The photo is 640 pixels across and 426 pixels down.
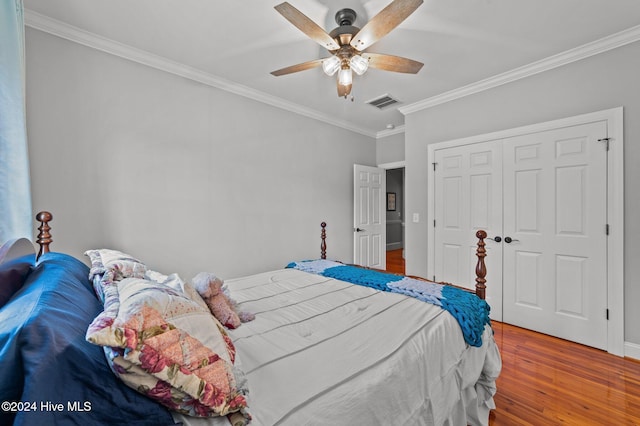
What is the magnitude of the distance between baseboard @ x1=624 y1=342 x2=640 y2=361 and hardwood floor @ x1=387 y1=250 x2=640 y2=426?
0.18 feet

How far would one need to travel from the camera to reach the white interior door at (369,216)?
4668 millimetres

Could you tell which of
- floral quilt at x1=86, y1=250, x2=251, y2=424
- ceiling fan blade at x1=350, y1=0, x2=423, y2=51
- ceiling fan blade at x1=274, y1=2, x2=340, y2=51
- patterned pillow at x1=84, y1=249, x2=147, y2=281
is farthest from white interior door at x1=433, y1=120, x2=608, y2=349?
patterned pillow at x1=84, y1=249, x2=147, y2=281

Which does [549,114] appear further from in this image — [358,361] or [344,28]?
[358,361]

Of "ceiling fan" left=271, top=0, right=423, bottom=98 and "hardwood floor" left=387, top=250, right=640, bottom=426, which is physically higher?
"ceiling fan" left=271, top=0, right=423, bottom=98

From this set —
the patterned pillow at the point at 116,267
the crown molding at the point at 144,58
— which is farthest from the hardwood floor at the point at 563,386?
the crown molding at the point at 144,58

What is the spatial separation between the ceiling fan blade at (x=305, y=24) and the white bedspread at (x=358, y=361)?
175cm

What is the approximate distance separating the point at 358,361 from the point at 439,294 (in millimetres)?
897

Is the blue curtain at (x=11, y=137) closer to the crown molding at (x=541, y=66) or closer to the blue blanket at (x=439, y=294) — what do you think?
the blue blanket at (x=439, y=294)

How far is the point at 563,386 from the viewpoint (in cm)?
197

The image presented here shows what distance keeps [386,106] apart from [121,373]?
4081mm

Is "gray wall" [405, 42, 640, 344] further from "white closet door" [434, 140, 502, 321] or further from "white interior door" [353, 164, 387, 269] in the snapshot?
"white interior door" [353, 164, 387, 269]

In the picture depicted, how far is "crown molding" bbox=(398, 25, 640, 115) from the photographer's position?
2.36 metres

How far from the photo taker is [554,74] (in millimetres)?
2760

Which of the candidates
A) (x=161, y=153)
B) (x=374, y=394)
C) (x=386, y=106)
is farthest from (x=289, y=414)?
(x=386, y=106)
